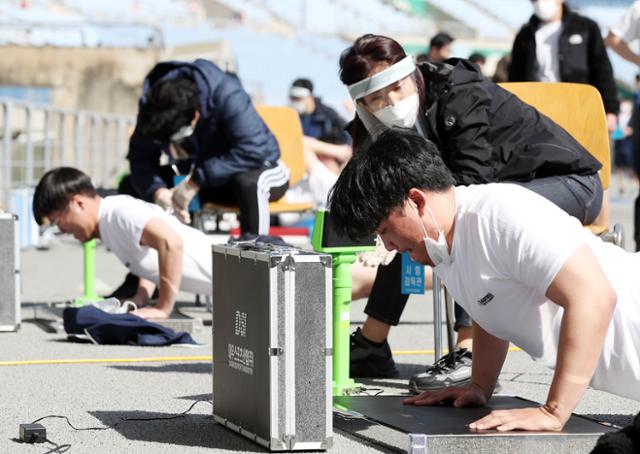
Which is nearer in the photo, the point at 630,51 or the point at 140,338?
the point at 140,338

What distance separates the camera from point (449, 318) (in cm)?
485

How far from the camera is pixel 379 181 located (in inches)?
123

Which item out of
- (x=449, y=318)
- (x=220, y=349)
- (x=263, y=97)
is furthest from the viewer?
(x=263, y=97)

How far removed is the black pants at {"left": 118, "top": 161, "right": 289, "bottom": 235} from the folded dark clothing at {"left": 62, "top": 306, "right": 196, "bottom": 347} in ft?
3.90

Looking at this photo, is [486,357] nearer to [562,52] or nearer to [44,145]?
[562,52]

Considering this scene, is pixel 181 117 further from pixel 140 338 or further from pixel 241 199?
pixel 140 338

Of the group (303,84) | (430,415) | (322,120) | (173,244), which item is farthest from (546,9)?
(303,84)

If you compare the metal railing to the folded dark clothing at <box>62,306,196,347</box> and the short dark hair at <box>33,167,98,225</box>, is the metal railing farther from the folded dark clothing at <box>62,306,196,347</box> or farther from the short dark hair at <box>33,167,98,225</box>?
the folded dark clothing at <box>62,306,196,347</box>

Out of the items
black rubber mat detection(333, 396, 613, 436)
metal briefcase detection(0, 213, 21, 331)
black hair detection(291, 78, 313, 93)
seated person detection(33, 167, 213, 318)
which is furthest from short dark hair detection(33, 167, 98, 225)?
black hair detection(291, 78, 313, 93)

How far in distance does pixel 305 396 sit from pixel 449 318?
1575 millimetres

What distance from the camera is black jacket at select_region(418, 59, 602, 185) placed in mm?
4355

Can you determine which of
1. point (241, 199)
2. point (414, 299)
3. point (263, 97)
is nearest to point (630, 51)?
point (414, 299)

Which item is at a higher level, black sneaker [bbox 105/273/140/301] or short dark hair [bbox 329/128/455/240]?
short dark hair [bbox 329/128/455/240]

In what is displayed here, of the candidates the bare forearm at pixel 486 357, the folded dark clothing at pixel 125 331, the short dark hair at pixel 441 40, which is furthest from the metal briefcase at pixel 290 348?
the short dark hair at pixel 441 40
